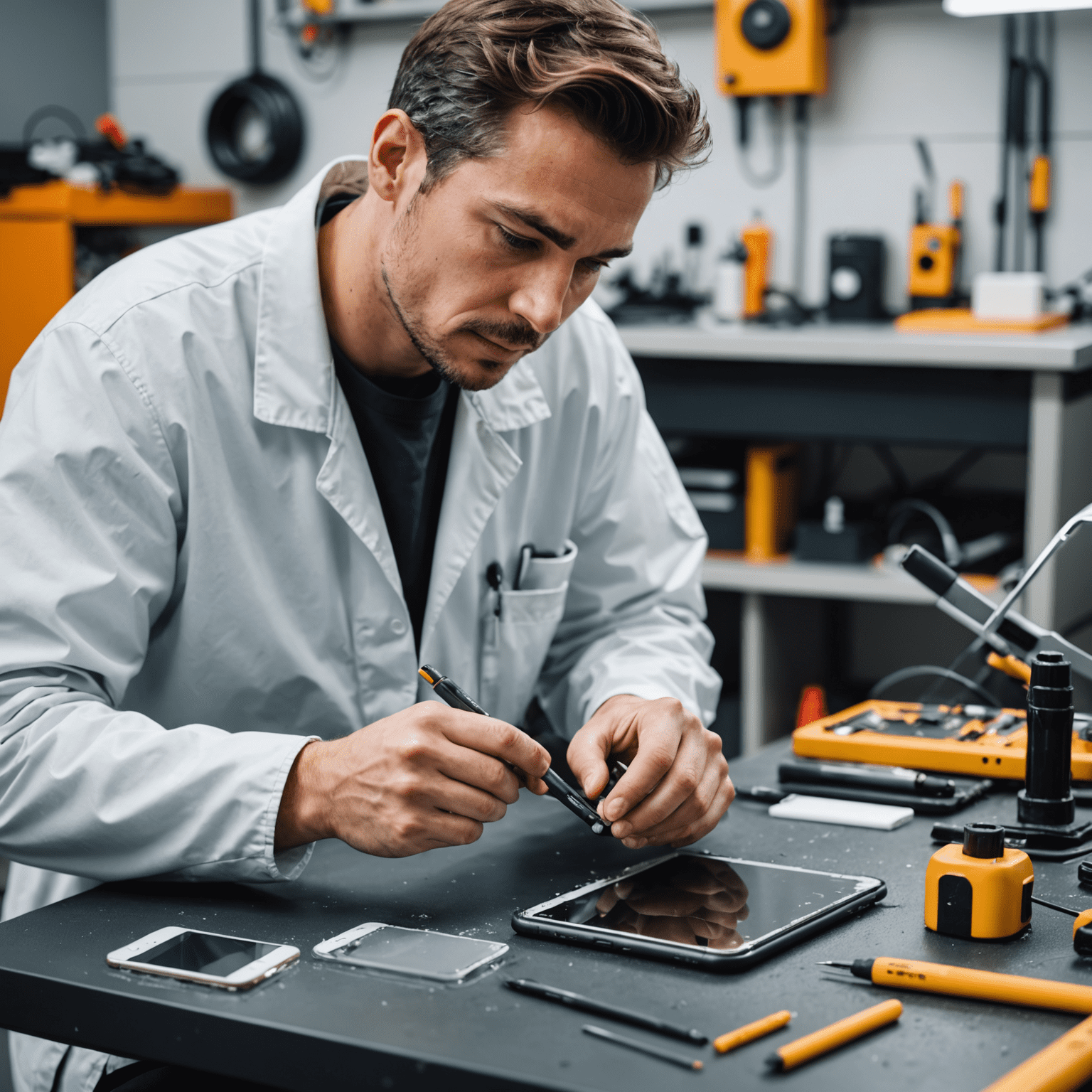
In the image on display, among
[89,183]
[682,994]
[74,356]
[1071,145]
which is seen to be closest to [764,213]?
[1071,145]

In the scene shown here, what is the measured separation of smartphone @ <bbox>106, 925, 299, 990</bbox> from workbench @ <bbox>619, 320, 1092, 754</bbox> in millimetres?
1822

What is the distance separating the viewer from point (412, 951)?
0.85m

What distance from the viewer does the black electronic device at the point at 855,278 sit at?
9.76ft

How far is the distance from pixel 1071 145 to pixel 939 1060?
8.61 ft

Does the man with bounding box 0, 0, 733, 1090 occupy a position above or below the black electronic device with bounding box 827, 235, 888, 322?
below

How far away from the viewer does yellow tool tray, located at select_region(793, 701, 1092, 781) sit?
48.0 inches

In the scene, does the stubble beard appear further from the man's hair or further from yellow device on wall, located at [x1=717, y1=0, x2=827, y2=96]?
yellow device on wall, located at [x1=717, y1=0, x2=827, y2=96]

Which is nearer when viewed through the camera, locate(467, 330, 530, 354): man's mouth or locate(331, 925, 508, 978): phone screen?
locate(331, 925, 508, 978): phone screen

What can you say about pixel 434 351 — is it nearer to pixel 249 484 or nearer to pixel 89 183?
pixel 249 484

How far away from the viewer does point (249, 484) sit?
1.24m

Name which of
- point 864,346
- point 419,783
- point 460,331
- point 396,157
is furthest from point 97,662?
point 864,346

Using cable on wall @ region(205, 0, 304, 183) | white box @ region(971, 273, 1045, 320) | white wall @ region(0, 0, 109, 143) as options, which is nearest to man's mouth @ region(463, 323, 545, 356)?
white box @ region(971, 273, 1045, 320)

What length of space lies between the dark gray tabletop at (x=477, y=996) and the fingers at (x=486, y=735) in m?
0.09

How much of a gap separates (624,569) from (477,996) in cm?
77
